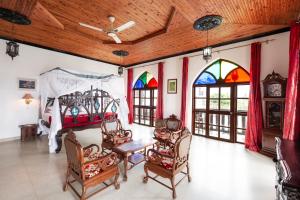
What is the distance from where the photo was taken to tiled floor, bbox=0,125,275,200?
2404 millimetres

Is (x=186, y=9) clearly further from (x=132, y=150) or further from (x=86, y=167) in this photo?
(x=86, y=167)

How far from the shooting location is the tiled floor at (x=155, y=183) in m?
2.40

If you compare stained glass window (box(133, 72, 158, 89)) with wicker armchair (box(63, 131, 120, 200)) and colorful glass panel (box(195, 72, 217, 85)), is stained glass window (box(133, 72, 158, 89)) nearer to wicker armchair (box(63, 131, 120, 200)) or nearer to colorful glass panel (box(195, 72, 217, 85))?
colorful glass panel (box(195, 72, 217, 85))

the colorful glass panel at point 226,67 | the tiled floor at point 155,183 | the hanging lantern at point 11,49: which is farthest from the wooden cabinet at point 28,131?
the colorful glass panel at point 226,67

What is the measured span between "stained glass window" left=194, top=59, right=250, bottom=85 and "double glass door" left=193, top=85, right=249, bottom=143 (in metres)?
0.21

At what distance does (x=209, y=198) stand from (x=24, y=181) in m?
3.18

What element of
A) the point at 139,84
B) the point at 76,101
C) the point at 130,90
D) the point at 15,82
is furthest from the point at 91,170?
the point at 139,84

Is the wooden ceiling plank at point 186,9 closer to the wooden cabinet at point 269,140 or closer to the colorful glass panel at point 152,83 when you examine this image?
the wooden cabinet at point 269,140

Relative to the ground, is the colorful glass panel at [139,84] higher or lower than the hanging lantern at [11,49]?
lower

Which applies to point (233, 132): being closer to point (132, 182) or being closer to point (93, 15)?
point (132, 182)

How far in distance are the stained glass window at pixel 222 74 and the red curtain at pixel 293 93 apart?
1449 millimetres

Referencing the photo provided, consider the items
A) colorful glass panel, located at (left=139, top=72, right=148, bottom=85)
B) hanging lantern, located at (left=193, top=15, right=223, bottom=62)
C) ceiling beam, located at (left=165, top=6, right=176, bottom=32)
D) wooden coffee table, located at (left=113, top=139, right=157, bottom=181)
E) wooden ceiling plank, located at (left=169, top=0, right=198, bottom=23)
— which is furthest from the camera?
colorful glass panel, located at (left=139, top=72, right=148, bottom=85)

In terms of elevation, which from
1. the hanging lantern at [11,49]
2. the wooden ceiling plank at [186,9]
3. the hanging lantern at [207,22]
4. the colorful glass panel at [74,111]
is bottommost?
the colorful glass panel at [74,111]

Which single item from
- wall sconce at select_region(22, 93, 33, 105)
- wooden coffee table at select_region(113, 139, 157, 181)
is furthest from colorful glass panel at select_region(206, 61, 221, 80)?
wall sconce at select_region(22, 93, 33, 105)
